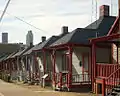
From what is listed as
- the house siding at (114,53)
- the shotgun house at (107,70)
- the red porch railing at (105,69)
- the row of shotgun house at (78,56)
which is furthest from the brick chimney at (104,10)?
the red porch railing at (105,69)

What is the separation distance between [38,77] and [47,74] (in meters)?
2.88

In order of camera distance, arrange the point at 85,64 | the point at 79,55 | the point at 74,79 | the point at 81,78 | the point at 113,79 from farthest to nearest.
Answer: the point at 79,55, the point at 85,64, the point at 81,78, the point at 74,79, the point at 113,79

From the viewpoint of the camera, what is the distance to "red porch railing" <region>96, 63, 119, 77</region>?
707 inches

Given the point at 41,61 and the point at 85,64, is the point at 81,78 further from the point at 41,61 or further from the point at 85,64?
the point at 41,61

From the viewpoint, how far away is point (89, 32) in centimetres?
2550

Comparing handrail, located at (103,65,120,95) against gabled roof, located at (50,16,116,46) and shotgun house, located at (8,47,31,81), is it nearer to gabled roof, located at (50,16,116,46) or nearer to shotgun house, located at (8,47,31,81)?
gabled roof, located at (50,16,116,46)

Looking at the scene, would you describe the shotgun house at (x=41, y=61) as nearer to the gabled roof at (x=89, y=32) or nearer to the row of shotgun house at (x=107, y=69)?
the gabled roof at (x=89, y=32)

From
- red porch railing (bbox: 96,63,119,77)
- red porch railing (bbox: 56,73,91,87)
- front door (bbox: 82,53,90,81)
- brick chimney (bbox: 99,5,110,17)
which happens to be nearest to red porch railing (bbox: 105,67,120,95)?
red porch railing (bbox: 96,63,119,77)

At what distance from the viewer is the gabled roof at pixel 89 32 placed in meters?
23.3

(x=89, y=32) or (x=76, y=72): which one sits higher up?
(x=89, y=32)

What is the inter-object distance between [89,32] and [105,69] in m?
7.32

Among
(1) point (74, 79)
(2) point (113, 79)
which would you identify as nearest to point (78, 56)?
(1) point (74, 79)

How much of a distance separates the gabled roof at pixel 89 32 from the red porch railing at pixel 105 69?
12.6ft

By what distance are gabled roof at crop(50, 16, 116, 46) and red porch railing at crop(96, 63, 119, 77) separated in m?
3.83
